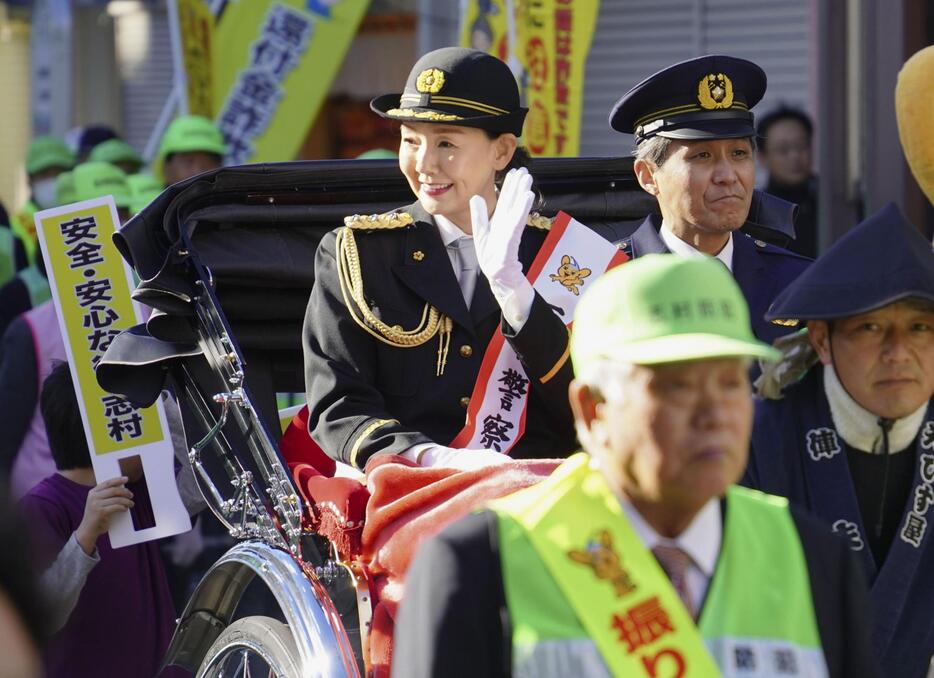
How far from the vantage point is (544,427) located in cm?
444

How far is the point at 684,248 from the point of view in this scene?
4.60 meters

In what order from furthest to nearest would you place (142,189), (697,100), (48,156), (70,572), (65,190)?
(48,156), (65,190), (142,189), (70,572), (697,100)

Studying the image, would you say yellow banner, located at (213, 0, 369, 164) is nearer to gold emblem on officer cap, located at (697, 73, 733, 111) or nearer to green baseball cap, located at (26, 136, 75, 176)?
green baseball cap, located at (26, 136, 75, 176)

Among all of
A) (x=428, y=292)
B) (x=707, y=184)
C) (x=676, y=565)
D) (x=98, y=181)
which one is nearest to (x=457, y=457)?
(x=428, y=292)

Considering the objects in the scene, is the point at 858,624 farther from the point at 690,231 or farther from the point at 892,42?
the point at 892,42

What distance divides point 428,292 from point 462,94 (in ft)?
1.69

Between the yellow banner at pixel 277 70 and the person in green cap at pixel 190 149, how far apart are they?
1.50m

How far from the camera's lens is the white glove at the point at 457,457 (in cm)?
393

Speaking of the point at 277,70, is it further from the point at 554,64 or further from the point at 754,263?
the point at 754,263

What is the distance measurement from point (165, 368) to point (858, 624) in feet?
9.53

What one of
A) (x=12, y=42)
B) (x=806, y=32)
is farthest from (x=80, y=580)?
(x=12, y=42)

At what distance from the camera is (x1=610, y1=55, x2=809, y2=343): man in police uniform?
4551mm

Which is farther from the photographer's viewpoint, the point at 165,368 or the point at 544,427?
the point at 165,368

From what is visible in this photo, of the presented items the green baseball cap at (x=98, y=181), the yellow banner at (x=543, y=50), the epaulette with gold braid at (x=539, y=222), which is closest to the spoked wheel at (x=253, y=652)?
the epaulette with gold braid at (x=539, y=222)
